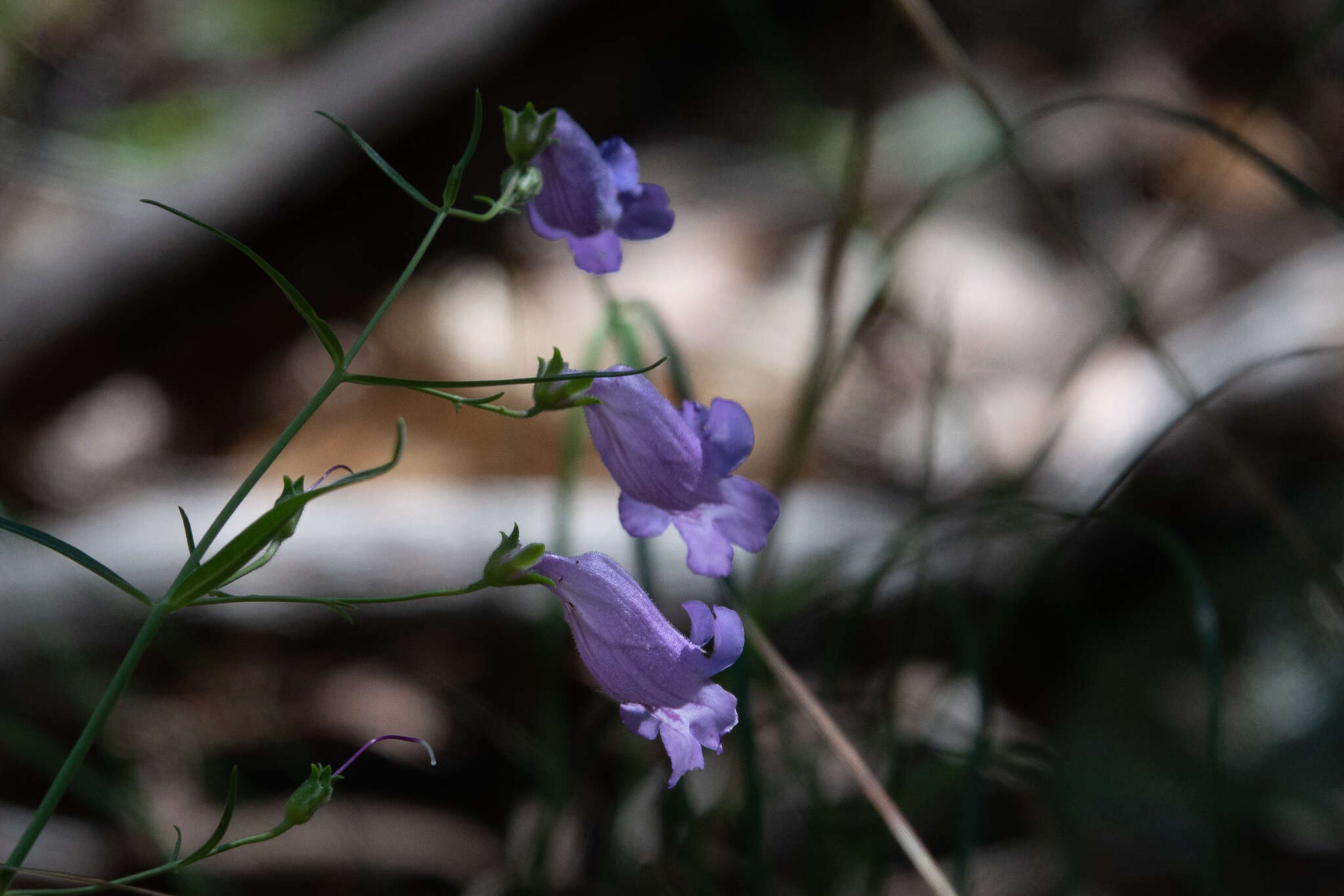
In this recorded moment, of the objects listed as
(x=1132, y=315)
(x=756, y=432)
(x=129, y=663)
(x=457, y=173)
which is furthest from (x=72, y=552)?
(x=756, y=432)

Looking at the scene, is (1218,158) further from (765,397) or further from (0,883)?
(0,883)

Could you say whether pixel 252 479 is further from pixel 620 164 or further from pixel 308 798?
pixel 620 164

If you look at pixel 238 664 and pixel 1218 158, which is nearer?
pixel 238 664

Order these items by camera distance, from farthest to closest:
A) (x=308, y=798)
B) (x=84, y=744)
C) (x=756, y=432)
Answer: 1. (x=756, y=432)
2. (x=308, y=798)
3. (x=84, y=744)

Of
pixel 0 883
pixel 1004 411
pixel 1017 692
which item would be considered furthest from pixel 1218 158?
pixel 0 883

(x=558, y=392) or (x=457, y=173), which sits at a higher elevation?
(x=457, y=173)

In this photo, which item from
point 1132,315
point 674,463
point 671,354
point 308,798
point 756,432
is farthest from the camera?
point 756,432

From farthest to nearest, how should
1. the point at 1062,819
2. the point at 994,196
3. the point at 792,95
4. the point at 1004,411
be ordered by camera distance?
the point at 994,196 → the point at 1004,411 → the point at 792,95 → the point at 1062,819

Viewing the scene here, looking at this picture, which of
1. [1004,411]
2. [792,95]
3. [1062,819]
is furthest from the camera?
[1004,411]
